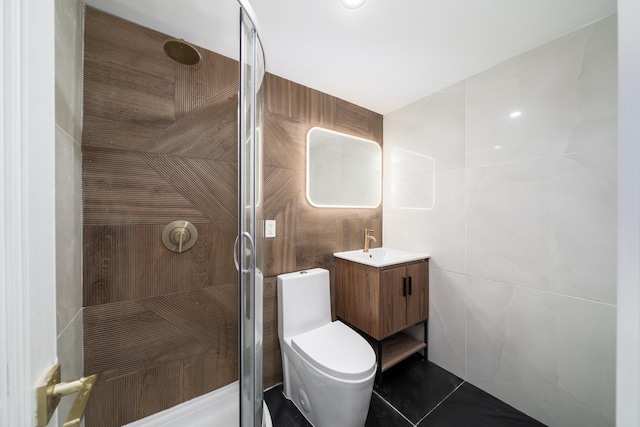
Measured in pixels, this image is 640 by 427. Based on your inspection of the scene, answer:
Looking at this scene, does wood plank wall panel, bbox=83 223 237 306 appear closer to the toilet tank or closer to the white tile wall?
the toilet tank

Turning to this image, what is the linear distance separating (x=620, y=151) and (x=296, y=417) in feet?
5.68

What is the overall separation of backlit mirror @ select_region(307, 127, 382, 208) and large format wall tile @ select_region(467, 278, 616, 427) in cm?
106

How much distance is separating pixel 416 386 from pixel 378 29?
2243mm

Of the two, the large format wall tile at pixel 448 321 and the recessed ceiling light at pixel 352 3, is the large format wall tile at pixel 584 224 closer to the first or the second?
the large format wall tile at pixel 448 321

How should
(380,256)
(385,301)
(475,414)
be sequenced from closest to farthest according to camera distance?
(475,414)
(385,301)
(380,256)

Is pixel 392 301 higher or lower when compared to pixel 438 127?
lower

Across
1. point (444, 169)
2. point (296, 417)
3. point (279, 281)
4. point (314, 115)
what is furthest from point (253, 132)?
point (296, 417)

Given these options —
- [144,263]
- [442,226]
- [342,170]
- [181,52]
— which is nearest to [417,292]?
[442,226]

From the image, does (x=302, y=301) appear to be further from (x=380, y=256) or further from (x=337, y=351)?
(x=380, y=256)

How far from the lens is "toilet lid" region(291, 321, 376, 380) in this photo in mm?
1090

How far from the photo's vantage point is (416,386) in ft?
5.01

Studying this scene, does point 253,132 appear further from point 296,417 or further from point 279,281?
point 296,417

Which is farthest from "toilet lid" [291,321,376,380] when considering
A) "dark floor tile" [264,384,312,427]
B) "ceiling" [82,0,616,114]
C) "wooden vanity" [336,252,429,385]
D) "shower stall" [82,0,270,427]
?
"ceiling" [82,0,616,114]

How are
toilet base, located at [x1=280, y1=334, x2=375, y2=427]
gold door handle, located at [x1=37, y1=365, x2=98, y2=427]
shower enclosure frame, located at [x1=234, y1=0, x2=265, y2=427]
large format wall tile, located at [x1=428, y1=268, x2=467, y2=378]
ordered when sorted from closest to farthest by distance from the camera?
1. gold door handle, located at [x1=37, y1=365, x2=98, y2=427]
2. shower enclosure frame, located at [x1=234, y1=0, x2=265, y2=427]
3. toilet base, located at [x1=280, y1=334, x2=375, y2=427]
4. large format wall tile, located at [x1=428, y1=268, x2=467, y2=378]
